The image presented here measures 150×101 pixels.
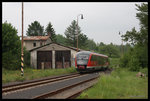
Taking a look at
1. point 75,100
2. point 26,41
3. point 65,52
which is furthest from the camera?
point 26,41

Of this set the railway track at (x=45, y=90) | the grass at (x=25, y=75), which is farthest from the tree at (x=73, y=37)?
the railway track at (x=45, y=90)

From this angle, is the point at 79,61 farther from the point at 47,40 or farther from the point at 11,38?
the point at 47,40

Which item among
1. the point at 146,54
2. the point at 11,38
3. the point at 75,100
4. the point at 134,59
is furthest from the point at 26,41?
the point at 75,100

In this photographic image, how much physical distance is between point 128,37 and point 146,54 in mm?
8495

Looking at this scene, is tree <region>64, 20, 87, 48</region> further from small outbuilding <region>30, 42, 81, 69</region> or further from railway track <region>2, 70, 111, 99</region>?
railway track <region>2, 70, 111, 99</region>

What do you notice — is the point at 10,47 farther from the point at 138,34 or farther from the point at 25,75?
the point at 138,34

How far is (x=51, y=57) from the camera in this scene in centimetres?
4184

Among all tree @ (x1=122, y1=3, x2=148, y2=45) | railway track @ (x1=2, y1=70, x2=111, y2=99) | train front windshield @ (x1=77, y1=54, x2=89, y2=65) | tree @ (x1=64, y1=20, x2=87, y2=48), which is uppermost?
tree @ (x1=64, y1=20, x2=87, y2=48)

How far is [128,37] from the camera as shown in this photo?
24.5 metres

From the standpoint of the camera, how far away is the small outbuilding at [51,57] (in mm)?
41625

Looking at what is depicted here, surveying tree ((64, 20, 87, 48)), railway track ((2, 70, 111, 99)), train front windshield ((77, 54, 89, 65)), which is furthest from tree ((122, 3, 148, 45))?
tree ((64, 20, 87, 48))

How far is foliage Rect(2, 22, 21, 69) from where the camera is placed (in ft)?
108

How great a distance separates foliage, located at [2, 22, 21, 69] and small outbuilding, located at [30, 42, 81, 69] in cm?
713

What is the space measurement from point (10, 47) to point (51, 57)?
9524mm
